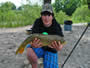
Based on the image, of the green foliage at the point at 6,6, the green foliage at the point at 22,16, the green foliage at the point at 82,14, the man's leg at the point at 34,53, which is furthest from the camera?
the green foliage at the point at 82,14

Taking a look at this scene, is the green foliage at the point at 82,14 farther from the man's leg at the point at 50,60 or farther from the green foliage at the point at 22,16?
the man's leg at the point at 50,60

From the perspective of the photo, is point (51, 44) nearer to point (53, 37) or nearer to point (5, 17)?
point (53, 37)

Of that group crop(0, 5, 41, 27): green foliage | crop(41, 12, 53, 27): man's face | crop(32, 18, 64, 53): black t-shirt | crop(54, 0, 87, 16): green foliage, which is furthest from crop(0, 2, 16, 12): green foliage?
crop(41, 12, 53, 27): man's face

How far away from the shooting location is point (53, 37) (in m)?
2.12

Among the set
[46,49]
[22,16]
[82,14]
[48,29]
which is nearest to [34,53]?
[46,49]

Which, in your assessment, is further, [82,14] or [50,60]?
[82,14]

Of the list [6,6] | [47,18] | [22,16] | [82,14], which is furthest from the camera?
[82,14]

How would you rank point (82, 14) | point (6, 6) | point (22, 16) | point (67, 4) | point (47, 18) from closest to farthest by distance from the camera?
point (47, 18), point (67, 4), point (22, 16), point (6, 6), point (82, 14)

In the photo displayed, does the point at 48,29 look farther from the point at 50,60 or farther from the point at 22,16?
the point at 22,16

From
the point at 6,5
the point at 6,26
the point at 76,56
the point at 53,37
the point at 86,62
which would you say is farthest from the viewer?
the point at 6,5

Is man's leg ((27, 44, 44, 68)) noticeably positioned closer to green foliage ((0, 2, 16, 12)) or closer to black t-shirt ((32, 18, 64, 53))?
black t-shirt ((32, 18, 64, 53))

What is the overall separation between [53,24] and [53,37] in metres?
0.49

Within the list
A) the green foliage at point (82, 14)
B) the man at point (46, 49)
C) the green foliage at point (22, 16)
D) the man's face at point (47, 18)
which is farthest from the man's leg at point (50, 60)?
the green foliage at point (82, 14)

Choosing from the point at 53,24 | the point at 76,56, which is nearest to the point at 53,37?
the point at 53,24
